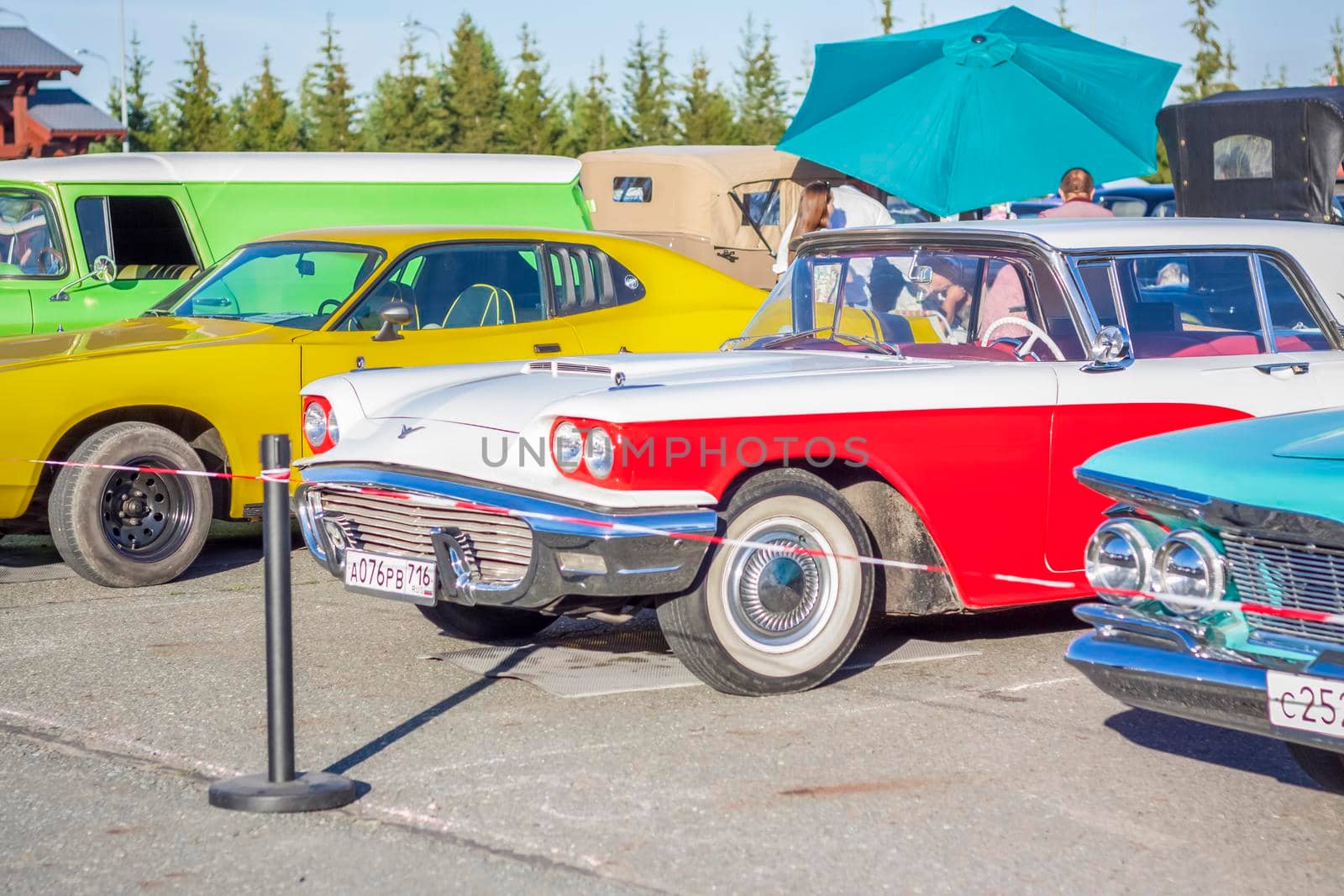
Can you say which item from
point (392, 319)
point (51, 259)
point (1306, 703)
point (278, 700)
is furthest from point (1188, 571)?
point (51, 259)

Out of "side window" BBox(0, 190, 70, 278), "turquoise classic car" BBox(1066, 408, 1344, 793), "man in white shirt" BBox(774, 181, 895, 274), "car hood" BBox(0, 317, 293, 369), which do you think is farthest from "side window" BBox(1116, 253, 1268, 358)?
"man in white shirt" BBox(774, 181, 895, 274)

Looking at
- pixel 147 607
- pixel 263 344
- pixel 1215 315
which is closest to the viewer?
pixel 1215 315

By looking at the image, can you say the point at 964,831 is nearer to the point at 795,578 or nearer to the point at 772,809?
the point at 772,809

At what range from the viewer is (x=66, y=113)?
44125 millimetres

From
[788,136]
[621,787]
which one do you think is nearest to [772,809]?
[621,787]

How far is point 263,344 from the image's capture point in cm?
780

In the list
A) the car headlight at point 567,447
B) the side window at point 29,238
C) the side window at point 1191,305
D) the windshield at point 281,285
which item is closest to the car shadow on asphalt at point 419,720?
the car headlight at point 567,447

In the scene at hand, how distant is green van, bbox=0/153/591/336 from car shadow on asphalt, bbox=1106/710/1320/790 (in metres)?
6.93

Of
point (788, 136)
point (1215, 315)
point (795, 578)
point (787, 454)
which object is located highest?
point (788, 136)

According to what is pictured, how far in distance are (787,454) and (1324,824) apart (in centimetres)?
193

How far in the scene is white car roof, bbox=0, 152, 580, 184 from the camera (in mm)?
10570

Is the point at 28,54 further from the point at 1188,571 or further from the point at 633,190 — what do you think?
the point at 1188,571

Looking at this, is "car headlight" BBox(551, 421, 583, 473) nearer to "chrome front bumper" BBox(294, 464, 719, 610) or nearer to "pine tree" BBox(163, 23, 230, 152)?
"chrome front bumper" BBox(294, 464, 719, 610)

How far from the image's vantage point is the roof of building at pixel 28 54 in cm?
4320
